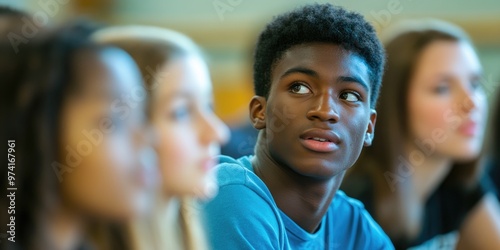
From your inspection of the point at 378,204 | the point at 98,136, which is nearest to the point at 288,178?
the point at 98,136

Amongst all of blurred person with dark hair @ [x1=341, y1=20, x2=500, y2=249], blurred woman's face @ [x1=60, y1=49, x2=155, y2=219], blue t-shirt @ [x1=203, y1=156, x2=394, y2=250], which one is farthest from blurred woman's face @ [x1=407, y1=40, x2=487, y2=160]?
blurred woman's face @ [x1=60, y1=49, x2=155, y2=219]

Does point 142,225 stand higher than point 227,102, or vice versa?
point 227,102

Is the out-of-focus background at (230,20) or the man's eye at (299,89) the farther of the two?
the out-of-focus background at (230,20)

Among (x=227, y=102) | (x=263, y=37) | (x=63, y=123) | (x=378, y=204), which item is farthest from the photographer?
(x=227, y=102)

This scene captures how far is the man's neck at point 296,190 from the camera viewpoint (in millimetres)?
515

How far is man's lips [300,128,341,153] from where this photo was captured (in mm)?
488

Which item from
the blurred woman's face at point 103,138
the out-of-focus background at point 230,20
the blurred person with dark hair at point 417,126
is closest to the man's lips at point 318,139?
the blurred woman's face at point 103,138

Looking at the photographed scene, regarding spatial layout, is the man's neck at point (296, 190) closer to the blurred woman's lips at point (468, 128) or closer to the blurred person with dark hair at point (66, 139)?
the blurred person with dark hair at point (66, 139)

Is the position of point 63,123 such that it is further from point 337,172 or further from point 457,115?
point 457,115

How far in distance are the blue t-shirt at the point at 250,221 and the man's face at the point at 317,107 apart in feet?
0.12

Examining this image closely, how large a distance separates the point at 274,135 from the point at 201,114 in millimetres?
50

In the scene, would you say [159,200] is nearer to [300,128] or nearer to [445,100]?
[300,128]

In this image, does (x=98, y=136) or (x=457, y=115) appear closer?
(x=98, y=136)

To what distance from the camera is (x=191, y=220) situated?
1.91 feet
